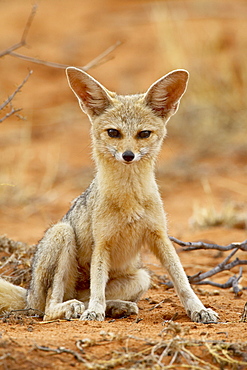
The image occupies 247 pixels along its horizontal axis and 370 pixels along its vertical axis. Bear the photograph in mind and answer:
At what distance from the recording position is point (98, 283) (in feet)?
14.8

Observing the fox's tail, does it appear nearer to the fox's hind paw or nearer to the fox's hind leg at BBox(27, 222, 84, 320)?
the fox's hind leg at BBox(27, 222, 84, 320)

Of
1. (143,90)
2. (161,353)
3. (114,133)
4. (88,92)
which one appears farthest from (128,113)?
(143,90)

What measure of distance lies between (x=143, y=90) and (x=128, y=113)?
10.00 meters

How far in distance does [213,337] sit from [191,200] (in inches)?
253

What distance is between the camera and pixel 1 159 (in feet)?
38.0

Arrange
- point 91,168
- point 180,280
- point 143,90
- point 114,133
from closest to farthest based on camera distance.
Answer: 1. point 180,280
2. point 114,133
3. point 91,168
4. point 143,90

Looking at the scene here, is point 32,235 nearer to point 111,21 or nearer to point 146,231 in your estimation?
point 146,231

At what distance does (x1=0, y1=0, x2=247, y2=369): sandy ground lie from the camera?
344 centimetres

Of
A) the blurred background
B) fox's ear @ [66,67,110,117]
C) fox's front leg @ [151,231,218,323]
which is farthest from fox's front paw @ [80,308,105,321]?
fox's ear @ [66,67,110,117]

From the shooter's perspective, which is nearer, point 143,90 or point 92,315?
point 92,315

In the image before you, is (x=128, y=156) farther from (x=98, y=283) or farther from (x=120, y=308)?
(x=120, y=308)

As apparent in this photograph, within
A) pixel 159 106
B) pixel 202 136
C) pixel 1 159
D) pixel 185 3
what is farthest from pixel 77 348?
pixel 185 3

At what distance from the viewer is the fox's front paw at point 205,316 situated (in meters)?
4.32

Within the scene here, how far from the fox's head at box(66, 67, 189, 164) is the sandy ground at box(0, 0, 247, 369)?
20.8 inches
